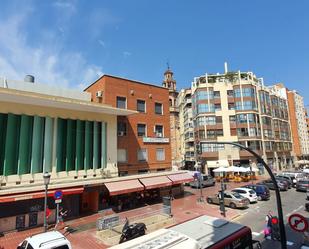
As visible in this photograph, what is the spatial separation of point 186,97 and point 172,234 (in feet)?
199

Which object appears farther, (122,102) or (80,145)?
(122,102)

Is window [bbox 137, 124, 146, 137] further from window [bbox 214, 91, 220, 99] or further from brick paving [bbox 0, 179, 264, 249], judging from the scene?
window [bbox 214, 91, 220, 99]

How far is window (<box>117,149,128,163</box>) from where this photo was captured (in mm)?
26141

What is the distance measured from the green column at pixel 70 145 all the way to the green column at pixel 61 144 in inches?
14.1

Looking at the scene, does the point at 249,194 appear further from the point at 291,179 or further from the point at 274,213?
the point at 291,179

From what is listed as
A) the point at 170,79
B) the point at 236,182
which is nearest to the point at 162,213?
the point at 236,182

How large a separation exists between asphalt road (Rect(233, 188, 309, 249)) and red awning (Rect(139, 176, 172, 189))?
319 inches

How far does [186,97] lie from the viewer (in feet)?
219

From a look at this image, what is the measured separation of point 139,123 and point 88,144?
26.0 ft

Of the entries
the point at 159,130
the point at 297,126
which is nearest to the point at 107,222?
the point at 159,130

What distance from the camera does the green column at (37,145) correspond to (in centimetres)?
1862

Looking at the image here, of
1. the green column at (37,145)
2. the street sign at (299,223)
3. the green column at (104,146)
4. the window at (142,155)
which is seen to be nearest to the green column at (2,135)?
the green column at (37,145)

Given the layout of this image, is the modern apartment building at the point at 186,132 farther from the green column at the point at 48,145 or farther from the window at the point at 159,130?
the green column at the point at 48,145

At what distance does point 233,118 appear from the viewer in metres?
53.4
